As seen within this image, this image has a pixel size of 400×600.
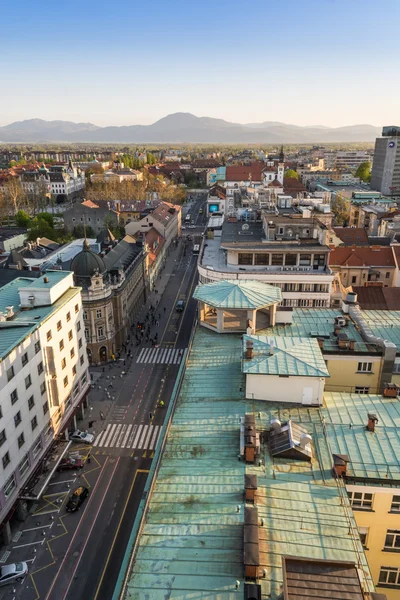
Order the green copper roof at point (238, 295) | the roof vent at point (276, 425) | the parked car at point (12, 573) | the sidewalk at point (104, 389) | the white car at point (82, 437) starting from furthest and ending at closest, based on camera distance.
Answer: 1. the sidewalk at point (104, 389)
2. the white car at point (82, 437)
3. the green copper roof at point (238, 295)
4. the parked car at point (12, 573)
5. the roof vent at point (276, 425)

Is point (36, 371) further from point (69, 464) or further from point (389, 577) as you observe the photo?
point (389, 577)

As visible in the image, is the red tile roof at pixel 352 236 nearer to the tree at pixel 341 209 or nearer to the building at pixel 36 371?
the tree at pixel 341 209

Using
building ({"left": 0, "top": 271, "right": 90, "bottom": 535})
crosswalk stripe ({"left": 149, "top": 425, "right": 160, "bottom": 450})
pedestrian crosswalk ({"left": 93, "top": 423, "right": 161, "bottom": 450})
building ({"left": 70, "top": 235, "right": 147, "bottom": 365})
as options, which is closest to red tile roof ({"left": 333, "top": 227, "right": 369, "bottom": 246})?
building ({"left": 70, "top": 235, "right": 147, "bottom": 365})

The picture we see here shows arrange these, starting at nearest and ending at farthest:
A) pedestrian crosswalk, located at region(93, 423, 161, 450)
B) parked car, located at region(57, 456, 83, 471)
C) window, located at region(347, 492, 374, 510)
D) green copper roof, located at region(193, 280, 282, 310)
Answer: window, located at region(347, 492, 374, 510), green copper roof, located at region(193, 280, 282, 310), parked car, located at region(57, 456, 83, 471), pedestrian crosswalk, located at region(93, 423, 161, 450)

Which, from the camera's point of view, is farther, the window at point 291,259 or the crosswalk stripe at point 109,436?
the window at point 291,259

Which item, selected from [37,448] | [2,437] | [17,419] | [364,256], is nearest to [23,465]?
[37,448]

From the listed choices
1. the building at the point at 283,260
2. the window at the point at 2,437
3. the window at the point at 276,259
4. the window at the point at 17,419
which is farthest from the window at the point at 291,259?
the window at the point at 2,437

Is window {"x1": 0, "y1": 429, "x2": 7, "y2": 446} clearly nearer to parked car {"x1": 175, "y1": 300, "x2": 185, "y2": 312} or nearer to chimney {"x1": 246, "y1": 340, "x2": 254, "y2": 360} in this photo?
chimney {"x1": 246, "y1": 340, "x2": 254, "y2": 360}

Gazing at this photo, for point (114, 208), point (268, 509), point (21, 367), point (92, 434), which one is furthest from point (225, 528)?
point (114, 208)
